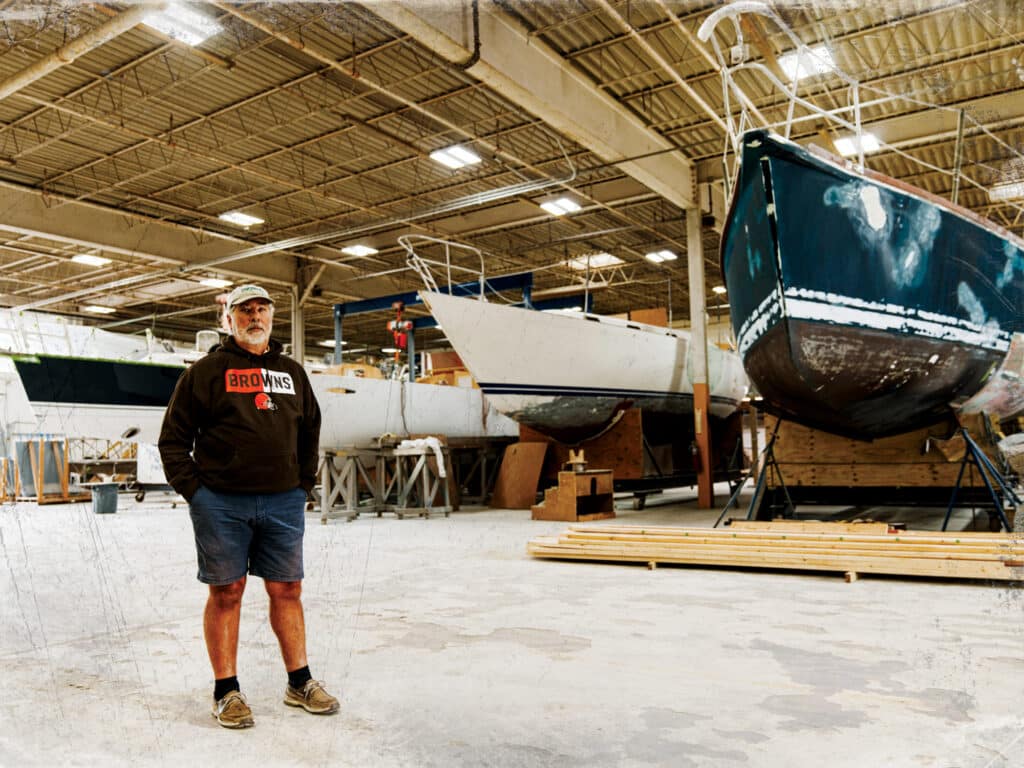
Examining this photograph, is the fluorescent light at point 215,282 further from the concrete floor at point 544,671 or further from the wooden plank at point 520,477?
the concrete floor at point 544,671

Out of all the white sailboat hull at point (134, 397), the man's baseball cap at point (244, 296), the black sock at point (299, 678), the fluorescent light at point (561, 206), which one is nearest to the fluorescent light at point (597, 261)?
the fluorescent light at point (561, 206)

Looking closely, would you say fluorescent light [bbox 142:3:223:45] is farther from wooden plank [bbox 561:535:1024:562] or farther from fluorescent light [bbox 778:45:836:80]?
wooden plank [bbox 561:535:1024:562]

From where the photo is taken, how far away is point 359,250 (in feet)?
49.6

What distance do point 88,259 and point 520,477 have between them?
10992 mm

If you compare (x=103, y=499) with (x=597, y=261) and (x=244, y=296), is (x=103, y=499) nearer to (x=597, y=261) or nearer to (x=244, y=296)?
(x=244, y=296)

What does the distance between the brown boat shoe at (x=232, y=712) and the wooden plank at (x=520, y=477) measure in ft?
25.4

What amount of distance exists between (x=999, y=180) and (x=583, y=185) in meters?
6.88

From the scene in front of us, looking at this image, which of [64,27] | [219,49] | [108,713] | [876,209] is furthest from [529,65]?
[108,713]

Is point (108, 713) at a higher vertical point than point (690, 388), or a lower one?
lower

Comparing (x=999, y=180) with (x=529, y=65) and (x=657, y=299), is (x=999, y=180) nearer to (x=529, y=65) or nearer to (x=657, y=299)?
(x=529, y=65)

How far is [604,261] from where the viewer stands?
1703cm

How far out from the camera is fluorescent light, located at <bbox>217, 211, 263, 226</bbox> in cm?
1339

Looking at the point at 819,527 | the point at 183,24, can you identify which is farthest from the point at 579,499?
the point at 183,24

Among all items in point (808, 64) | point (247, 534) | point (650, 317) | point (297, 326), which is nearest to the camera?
point (247, 534)
